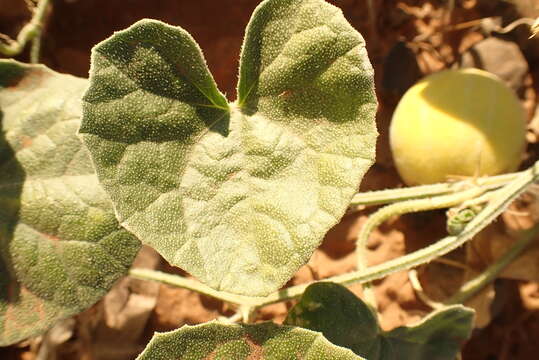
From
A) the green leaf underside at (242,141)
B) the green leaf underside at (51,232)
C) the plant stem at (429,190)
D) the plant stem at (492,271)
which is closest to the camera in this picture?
the green leaf underside at (242,141)

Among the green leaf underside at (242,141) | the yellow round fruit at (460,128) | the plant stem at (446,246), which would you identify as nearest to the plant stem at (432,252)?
the plant stem at (446,246)

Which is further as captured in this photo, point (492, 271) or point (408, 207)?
point (492, 271)

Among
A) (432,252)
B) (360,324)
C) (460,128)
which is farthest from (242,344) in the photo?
(460,128)

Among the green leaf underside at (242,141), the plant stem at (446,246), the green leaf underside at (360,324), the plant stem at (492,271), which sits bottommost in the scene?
the plant stem at (492,271)

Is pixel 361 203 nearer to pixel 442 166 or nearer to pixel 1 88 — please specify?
pixel 442 166

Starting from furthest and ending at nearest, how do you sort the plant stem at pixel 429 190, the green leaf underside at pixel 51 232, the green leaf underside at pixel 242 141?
the plant stem at pixel 429 190, the green leaf underside at pixel 51 232, the green leaf underside at pixel 242 141

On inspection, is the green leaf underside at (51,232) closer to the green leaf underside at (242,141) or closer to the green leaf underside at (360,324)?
the green leaf underside at (242,141)

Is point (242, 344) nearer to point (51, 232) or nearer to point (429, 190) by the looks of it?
point (51, 232)

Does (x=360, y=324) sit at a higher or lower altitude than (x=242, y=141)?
lower

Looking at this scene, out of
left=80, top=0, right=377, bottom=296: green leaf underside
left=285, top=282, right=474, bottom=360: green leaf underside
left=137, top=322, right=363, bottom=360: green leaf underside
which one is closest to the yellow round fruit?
left=285, top=282, right=474, bottom=360: green leaf underside
